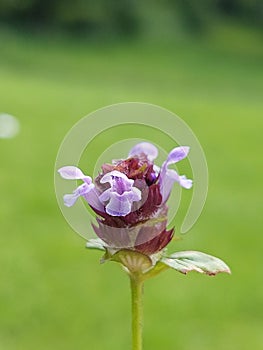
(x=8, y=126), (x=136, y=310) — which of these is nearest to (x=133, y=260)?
(x=136, y=310)

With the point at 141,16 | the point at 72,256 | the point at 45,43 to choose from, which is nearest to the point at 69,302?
the point at 72,256

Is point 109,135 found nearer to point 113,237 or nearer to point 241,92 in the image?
point 113,237

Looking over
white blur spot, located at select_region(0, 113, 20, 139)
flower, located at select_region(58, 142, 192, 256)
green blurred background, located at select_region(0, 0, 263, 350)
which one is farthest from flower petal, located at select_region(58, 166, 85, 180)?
white blur spot, located at select_region(0, 113, 20, 139)

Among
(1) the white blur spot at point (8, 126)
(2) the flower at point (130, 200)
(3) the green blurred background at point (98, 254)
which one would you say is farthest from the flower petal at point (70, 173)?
(1) the white blur spot at point (8, 126)

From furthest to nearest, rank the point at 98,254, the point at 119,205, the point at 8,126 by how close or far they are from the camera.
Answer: the point at 8,126 < the point at 98,254 < the point at 119,205

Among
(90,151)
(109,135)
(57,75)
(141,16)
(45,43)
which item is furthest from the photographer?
(141,16)

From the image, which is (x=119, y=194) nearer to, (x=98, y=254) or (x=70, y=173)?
(x=70, y=173)
